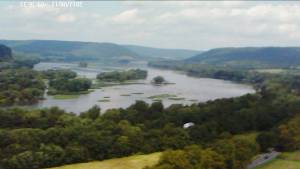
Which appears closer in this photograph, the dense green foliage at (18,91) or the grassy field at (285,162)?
the grassy field at (285,162)

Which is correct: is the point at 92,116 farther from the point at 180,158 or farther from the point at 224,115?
the point at 180,158

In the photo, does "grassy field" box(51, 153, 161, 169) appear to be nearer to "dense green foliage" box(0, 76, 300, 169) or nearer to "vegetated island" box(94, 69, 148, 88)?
"dense green foliage" box(0, 76, 300, 169)

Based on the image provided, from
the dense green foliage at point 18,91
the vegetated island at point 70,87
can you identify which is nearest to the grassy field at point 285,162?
the dense green foliage at point 18,91

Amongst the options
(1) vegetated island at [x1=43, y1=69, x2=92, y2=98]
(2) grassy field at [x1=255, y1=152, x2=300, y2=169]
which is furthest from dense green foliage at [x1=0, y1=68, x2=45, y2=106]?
(2) grassy field at [x1=255, y1=152, x2=300, y2=169]

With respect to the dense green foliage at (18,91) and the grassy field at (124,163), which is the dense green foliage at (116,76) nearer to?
the dense green foliage at (18,91)

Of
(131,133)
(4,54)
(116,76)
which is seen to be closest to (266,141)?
(131,133)

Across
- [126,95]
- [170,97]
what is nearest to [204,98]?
[170,97]

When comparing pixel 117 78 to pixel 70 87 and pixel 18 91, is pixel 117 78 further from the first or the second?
pixel 18 91
